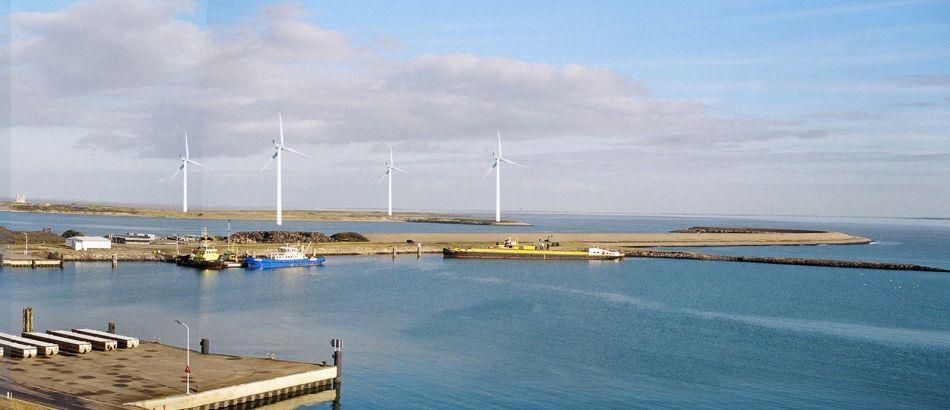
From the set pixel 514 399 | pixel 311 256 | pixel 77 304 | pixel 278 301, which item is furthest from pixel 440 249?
pixel 514 399

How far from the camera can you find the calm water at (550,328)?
39.5 meters

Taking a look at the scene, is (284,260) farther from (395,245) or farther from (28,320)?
(28,320)

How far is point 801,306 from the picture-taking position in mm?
73000

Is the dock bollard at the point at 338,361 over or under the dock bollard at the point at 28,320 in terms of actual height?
under

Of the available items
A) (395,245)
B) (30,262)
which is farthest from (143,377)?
(395,245)

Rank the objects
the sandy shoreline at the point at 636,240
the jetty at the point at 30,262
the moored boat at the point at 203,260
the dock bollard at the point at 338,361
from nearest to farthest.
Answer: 1. the dock bollard at the point at 338,361
2. the jetty at the point at 30,262
3. the moored boat at the point at 203,260
4. the sandy shoreline at the point at 636,240

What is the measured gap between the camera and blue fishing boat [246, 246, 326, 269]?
329ft

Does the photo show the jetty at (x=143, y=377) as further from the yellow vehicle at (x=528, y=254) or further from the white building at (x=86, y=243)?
the yellow vehicle at (x=528, y=254)

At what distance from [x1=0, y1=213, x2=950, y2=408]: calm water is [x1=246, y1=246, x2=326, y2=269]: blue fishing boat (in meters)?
4.11

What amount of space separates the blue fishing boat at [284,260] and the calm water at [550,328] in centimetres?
411

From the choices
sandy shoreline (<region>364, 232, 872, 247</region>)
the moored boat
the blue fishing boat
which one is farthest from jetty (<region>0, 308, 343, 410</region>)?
sandy shoreline (<region>364, 232, 872, 247</region>)

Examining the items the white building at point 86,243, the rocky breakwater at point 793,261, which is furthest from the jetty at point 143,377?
the rocky breakwater at point 793,261

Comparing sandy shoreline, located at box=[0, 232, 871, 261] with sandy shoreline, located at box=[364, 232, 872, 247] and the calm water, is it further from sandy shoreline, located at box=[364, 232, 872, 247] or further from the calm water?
the calm water

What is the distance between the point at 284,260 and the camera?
102 meters
